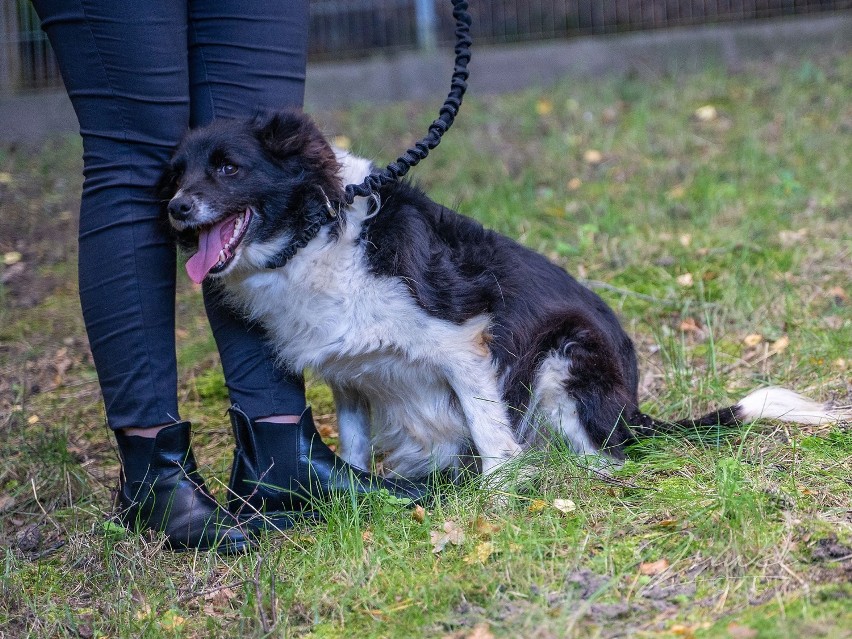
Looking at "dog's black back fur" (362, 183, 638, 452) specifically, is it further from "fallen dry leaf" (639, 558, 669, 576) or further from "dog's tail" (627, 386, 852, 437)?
"fallen dry leaf" (639, 558, 669, 576)

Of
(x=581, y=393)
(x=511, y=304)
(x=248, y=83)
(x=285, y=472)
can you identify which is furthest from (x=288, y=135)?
(x=581, y=393)

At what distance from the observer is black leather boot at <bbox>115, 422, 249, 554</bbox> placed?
2.71 m

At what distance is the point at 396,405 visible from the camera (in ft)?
10.4

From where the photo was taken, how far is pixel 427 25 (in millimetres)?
8219

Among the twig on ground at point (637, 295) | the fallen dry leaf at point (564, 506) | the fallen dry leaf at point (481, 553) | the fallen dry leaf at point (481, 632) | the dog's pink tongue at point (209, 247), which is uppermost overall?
the dog's pink tongue at point (209, 247)

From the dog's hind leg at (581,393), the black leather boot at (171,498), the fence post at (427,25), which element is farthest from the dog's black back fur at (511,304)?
the fence post at (427,25)

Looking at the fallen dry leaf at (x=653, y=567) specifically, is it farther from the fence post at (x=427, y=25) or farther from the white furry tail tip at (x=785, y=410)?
the fence post at (x=427, y=25)

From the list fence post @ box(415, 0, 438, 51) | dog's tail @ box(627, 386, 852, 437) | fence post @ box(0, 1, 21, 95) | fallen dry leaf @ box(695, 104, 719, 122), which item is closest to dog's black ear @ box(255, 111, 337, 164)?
dog's tail @ box(627, 386, 852, 437)

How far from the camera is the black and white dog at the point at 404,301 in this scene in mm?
2826

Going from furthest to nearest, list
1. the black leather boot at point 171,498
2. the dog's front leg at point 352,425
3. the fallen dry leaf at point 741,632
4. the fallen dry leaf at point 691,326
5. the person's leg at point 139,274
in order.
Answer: the fallen dry leaf at point 691,326 < the dog's front leg at point 352,425 < the black leather boot at point 171,498 < the person's leg at point 139,274 < the fallen dry leaf at point 741,632

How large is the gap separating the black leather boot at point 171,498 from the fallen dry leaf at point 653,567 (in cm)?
113

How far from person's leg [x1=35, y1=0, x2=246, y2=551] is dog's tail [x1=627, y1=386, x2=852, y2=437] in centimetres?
140

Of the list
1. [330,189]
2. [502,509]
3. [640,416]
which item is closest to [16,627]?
[502,509]

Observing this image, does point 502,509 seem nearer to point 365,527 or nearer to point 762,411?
point 365,527
